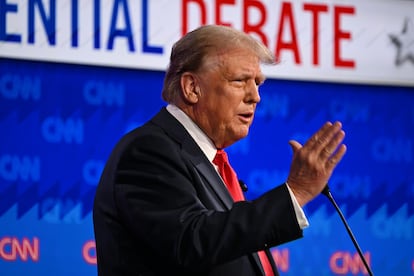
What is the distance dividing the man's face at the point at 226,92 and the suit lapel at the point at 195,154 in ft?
0.27

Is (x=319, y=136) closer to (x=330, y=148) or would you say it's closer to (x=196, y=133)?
(x=330, y=148)

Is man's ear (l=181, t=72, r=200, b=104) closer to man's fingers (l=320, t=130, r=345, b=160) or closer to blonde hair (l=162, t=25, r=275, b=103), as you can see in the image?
blonde hair (l=162, t=25, r=275, b=103)

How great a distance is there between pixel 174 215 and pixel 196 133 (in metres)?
0.33

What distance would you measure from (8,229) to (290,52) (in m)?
1.16

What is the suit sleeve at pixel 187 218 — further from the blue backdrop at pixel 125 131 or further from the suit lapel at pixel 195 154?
the blue backdrop at pixel 125 131

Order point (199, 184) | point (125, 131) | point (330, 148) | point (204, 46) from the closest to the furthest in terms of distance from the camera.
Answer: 1. point (330, 148)
2. point (199, 184)
3. point (204, 46)
4. point (125, 131)

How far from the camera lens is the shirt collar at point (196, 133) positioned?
6.09 ft

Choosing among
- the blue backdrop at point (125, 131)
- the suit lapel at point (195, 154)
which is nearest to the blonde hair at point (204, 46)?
the suit lapel at point (195, 154)

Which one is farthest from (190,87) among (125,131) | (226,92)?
(125,131)

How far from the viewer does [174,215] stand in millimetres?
1580

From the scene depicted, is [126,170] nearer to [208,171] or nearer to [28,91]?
[208,171]

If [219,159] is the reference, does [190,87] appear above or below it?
above

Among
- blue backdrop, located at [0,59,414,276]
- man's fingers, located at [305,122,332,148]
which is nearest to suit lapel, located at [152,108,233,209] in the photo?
man's fingers, located at [305,122,332,148]

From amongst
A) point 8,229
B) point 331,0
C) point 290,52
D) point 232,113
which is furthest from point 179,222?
point 331,0
